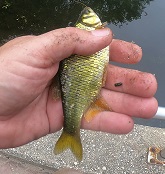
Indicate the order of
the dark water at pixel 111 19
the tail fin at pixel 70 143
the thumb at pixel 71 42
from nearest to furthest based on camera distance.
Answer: the thumb at pixel 71 42 → the tail fin at pixel 70 143 → the dark water at pixel 111 19

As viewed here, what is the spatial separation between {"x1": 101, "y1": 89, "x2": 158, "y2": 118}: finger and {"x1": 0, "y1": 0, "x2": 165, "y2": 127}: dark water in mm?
2084

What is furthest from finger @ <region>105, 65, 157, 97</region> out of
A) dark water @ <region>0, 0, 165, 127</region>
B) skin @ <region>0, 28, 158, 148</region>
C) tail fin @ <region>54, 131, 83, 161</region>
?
dark water @ <region>0, 0, 165, 127</region>

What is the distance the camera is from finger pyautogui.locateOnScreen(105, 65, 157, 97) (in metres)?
2.72

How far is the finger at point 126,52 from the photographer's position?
2875 millimetres

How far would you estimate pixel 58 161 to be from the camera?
345cm

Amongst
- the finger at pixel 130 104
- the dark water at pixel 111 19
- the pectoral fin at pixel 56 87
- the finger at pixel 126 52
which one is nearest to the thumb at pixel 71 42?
the pectoral fin at pixel 56 87

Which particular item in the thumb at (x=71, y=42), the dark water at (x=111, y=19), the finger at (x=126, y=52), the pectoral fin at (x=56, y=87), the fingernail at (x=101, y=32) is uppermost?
the fingernail at (x=101, y=32)

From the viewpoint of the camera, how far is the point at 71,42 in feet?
8.22

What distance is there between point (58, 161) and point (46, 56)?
1255 mm

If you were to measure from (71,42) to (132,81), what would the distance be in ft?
1.97

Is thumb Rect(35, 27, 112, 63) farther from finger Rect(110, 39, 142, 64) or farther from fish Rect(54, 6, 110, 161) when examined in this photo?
finger Rect(110, 39, 142, 64)

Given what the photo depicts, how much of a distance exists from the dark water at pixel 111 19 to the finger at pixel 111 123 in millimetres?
2148

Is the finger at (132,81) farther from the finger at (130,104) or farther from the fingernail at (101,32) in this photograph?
the fingernail at (101,32)

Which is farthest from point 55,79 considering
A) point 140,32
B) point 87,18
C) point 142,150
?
point 140,32
